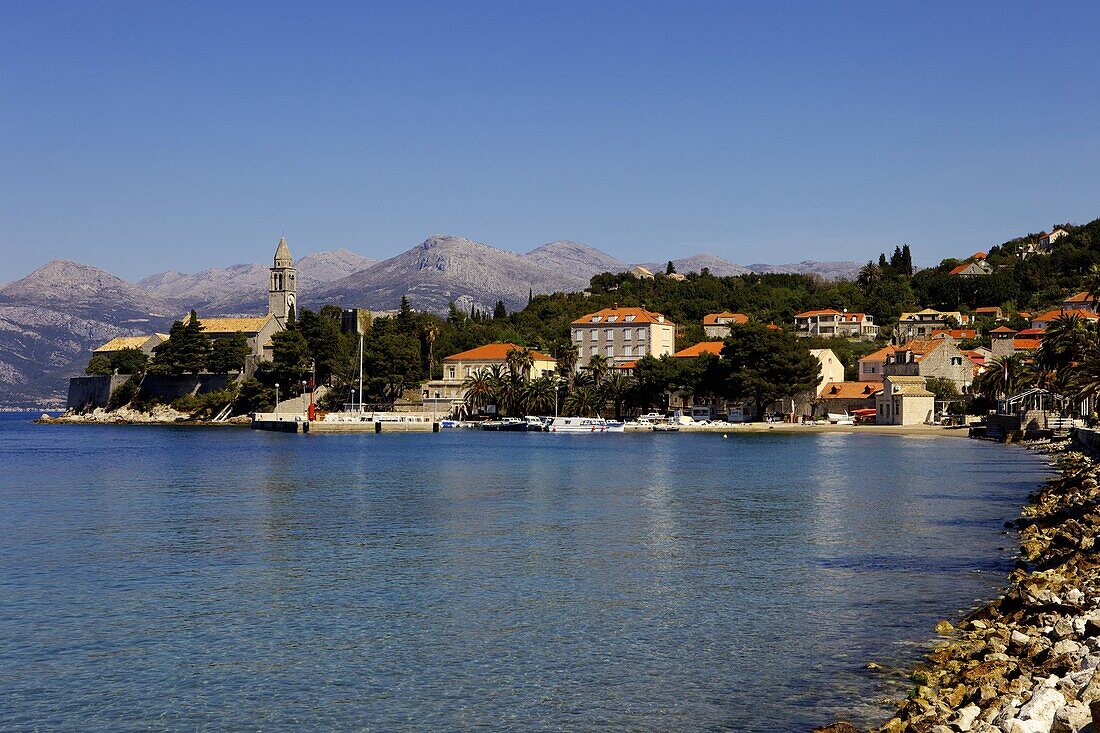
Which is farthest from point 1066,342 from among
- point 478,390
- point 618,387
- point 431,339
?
point 431,339

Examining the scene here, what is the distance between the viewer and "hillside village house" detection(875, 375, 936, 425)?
114125 millimetres

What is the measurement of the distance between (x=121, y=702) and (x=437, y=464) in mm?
51074

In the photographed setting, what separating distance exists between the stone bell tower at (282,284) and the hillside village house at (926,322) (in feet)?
311

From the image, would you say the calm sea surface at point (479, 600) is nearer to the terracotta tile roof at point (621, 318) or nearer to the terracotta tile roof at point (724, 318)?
the terracotta tile roof at point (621, 318)

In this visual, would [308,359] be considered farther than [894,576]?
Yes

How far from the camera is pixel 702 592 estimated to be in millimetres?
24719

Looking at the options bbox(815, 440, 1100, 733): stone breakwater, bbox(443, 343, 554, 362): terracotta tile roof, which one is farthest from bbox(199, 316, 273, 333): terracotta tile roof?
bbox(815, 440, 1100, 733): stone breakwater

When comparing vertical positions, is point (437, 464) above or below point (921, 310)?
below

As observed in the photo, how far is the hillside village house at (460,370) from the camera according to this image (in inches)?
5453

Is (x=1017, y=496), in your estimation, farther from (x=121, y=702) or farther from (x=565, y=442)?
(x=565, y=442)

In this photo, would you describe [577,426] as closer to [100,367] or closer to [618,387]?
[618,387]

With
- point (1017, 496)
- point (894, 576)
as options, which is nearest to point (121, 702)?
point (894, 576)

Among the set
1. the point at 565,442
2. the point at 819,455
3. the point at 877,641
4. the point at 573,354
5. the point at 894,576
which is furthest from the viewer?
the point at 573,354

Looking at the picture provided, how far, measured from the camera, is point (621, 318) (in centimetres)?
14750
